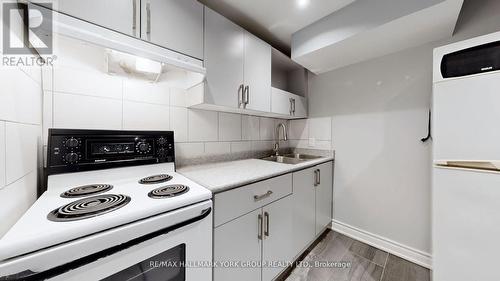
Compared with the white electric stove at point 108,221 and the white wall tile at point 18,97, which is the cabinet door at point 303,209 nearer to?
the white electric stove at point 108,221

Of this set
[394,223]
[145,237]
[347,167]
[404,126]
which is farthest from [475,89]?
[145,237]

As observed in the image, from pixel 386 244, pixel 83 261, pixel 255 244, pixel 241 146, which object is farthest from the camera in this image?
pixel 241 146

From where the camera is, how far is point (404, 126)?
5.23 feet

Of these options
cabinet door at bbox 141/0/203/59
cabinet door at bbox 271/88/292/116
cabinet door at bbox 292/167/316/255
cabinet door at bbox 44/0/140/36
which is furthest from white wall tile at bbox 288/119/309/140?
cabinet door at bbox 44/0/140/36

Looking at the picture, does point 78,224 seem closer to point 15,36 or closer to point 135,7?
point 15,36

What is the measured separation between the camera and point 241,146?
75.6 inches

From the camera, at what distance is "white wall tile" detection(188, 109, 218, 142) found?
59.8 inches

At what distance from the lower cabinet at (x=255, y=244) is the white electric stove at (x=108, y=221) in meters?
0.12

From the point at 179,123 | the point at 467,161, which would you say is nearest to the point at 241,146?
the point at 179,123

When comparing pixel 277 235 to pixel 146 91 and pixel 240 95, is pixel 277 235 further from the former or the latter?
pixel 146 91

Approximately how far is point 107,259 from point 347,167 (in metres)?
2.10

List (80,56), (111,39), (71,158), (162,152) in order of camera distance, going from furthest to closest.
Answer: (162,152)
(80,56)
(71,158)
(111,39)

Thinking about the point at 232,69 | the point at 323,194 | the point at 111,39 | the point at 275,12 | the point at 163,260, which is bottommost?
the point at 323,194

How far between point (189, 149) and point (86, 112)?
27.8 inches
